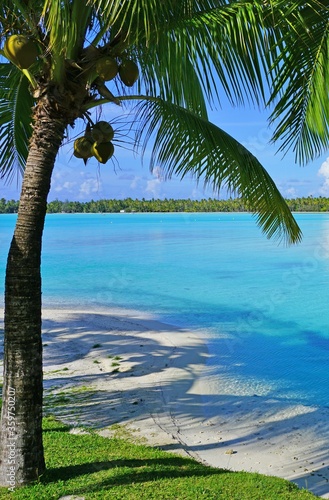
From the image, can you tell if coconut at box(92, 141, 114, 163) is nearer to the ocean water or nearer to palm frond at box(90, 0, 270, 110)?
palm frond at box(90, 0, 270, 110)

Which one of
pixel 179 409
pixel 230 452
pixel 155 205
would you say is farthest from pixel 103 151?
pixel 155 205

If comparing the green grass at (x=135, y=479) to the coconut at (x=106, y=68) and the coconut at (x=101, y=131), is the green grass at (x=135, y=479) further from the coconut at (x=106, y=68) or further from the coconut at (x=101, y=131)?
the coconut at (x=106, y=68)

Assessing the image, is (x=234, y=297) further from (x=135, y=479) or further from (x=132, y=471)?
(x=135, y=479)

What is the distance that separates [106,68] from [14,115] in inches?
73.6

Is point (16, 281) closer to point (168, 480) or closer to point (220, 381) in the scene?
point (168, 480)

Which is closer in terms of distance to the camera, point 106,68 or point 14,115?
point 106,68

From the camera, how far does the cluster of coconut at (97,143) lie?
10.3 feet

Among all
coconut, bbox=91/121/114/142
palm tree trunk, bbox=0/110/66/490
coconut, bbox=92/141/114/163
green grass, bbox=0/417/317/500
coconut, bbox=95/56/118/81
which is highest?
coconut, bbox=95/56/118/81

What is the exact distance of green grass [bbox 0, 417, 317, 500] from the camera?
3279mm

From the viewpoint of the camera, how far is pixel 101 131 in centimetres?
314

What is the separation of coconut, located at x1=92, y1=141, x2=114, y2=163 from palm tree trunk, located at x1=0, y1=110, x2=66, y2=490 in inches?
9.3

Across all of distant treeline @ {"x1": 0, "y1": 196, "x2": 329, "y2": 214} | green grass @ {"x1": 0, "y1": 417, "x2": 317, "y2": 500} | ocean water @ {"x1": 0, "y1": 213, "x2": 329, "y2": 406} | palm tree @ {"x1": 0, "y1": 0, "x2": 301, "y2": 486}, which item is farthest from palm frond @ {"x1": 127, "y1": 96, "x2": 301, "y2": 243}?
distant treeline @ {"x1": 0, "y1": 196, "x2": 329, "y2": 214}

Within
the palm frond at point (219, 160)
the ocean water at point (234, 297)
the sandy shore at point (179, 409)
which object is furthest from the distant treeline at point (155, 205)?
the palm frond at point (219, 160)

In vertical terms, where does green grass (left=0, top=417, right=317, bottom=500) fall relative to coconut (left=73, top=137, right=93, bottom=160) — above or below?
below
